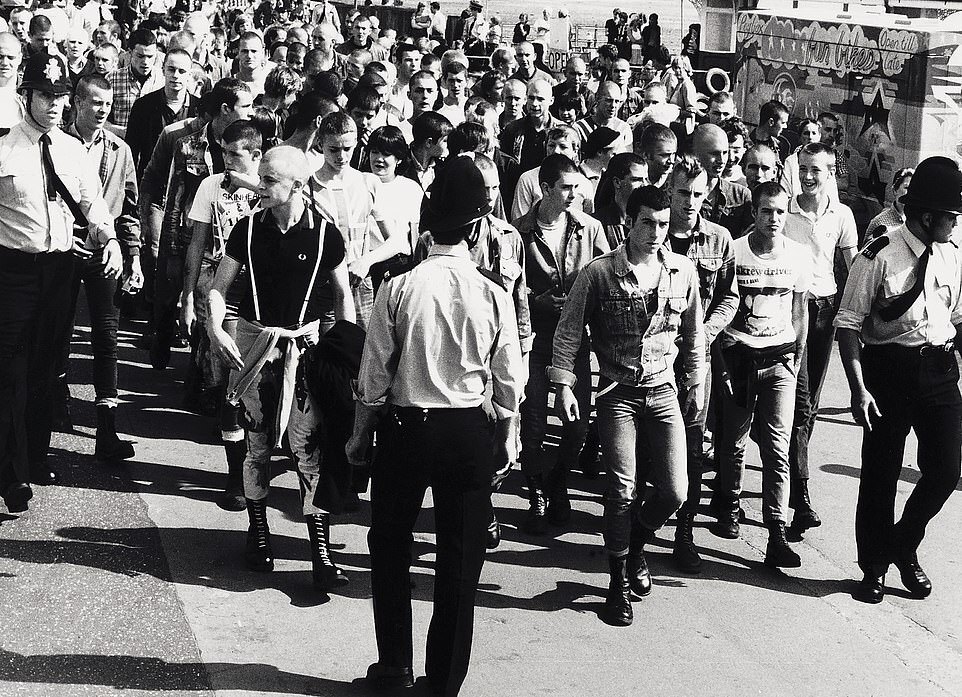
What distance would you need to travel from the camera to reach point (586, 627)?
6.04 meters

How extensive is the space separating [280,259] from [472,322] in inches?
54.3

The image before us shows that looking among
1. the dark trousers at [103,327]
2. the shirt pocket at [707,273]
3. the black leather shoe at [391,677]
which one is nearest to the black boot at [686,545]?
the shirt pocket at [707,273]

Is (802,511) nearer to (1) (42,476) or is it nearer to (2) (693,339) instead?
(2) (693,339)

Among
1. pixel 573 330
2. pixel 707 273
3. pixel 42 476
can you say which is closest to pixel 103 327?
pixel 42 476

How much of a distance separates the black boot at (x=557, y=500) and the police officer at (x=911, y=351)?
5.20ft

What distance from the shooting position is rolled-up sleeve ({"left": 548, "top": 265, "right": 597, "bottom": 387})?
6.33m

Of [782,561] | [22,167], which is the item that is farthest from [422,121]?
[782,561]

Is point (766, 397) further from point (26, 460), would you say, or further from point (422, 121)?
point (26, 460)

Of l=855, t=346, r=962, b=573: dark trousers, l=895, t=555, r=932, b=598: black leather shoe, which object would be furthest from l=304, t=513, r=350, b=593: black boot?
l=895, t=555, r=932, b=598: black leather shoe

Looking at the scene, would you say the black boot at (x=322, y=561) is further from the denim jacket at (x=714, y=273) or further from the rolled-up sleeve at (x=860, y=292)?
the rolled-up sleeve at (x=860, y=292)

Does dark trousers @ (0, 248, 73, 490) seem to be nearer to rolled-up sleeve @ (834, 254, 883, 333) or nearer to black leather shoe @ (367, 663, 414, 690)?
black leather shoe @ (367, 663, 414, 690)

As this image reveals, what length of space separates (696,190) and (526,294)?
3.33ft

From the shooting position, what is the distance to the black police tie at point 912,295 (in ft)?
21.3

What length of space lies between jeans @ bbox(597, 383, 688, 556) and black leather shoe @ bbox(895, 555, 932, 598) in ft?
4.31
